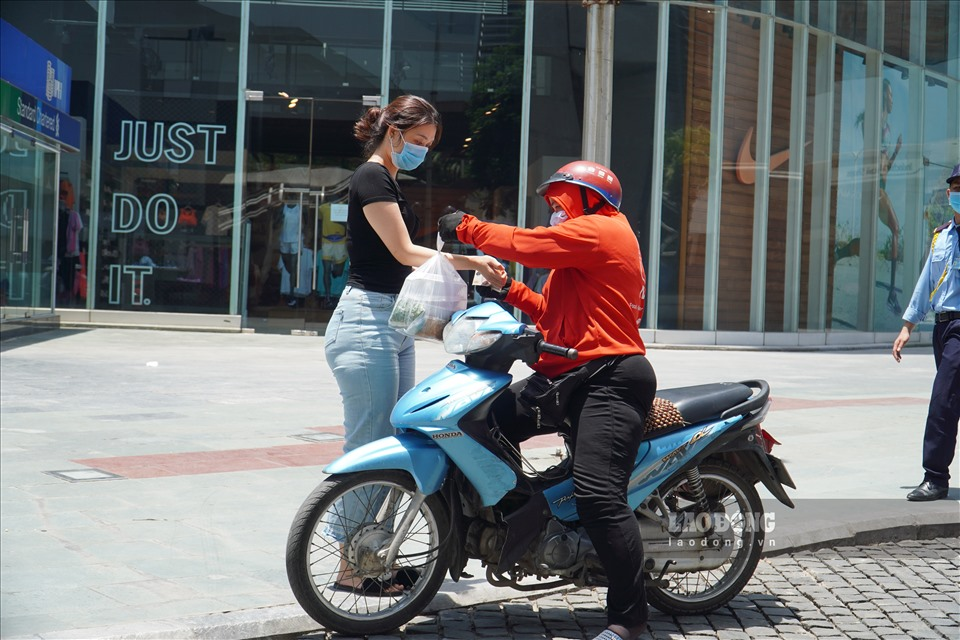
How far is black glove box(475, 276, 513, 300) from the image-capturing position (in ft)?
13.9

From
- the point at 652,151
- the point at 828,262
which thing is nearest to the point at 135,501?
the point at 652,151

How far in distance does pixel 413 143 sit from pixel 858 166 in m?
19.4

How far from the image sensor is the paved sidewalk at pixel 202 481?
428 centimetres

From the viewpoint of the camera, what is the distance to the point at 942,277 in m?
6.57

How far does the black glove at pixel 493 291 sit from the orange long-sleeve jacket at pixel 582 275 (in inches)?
6.7

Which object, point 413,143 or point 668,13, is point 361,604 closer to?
point 413,143

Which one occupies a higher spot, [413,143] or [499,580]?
[413,143]

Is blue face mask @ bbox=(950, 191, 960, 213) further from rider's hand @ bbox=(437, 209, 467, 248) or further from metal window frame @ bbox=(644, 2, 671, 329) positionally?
metal window frame @ bbox=(644, 2, 671, 329)

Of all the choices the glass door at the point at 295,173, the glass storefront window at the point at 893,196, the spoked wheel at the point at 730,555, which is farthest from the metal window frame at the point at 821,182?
the spoked wheel at the point at 730,555

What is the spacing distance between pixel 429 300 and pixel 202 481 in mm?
3033

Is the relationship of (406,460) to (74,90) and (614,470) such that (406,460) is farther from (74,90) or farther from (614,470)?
(74,90)

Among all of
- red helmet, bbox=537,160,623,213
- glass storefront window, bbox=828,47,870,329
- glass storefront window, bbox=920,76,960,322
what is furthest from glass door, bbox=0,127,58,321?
glass storefront window, bbox=920,76,960,322

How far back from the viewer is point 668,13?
63.8 feet

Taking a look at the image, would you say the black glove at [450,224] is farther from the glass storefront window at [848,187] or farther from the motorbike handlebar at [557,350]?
the glass storefront window at [848,187]
